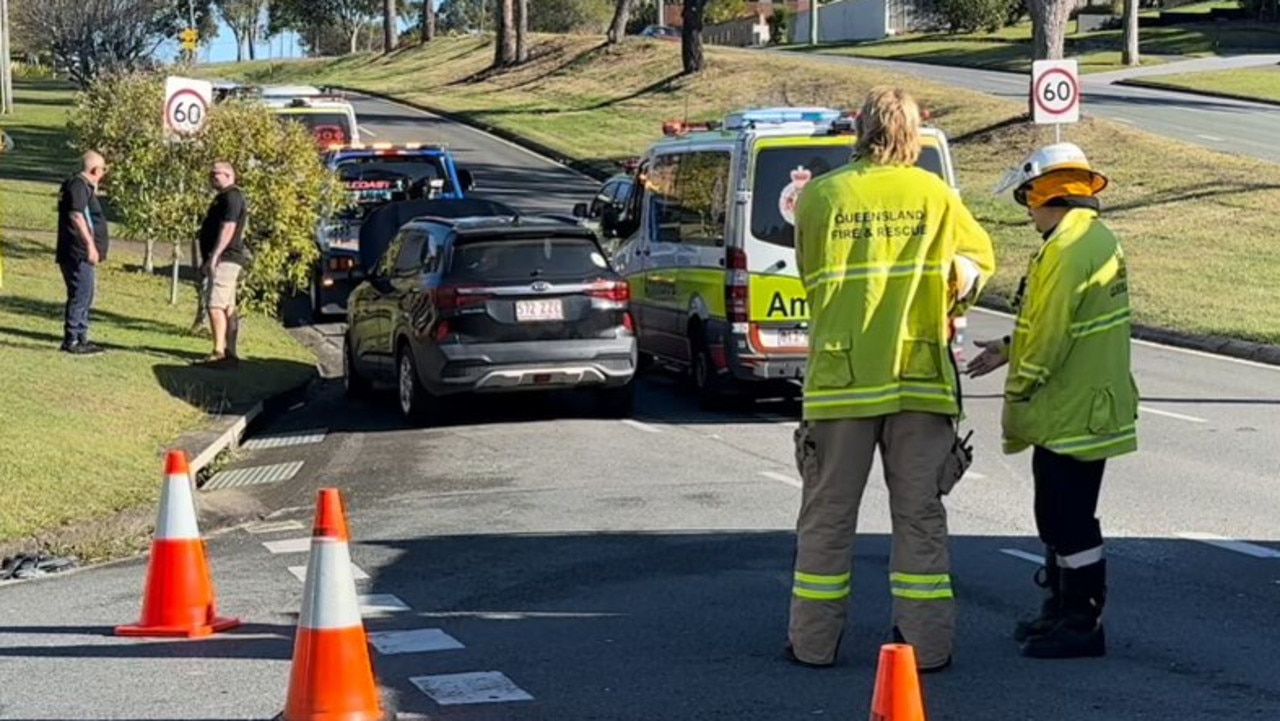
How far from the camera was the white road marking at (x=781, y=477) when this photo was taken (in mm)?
12196

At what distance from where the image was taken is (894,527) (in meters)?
7.25

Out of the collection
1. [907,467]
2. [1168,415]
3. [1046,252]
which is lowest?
[1168,415]

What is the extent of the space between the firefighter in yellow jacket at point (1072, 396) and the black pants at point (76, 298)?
37.8 feet

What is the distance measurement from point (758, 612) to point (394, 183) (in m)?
16.2

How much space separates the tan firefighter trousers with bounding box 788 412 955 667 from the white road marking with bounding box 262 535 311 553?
4.05m

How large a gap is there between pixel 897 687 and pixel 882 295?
93.0 inches

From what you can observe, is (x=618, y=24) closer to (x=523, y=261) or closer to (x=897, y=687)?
(x=523, y=261)

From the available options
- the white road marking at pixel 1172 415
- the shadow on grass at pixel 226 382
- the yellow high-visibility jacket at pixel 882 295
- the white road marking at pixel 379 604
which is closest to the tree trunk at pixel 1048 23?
the shadow on grass at pixel 226 382

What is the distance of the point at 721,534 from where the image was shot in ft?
34.0

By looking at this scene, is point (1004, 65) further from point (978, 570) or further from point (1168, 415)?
point (978, 570)

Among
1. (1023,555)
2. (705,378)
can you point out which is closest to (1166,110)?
(705,378)

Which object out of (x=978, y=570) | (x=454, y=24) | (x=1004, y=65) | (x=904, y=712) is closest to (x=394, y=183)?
(x=978, y=570)

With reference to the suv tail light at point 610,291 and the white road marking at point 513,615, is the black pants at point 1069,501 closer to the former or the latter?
the white road marking at point 513,615

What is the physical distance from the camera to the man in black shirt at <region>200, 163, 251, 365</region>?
17.5 m
